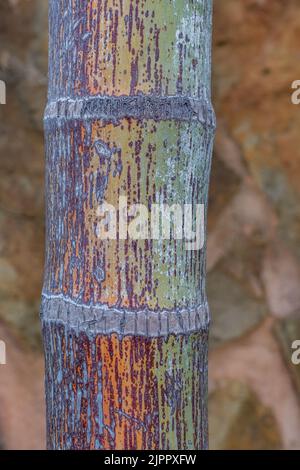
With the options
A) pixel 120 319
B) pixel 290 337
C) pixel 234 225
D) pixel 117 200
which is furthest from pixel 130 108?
pixel 290 337

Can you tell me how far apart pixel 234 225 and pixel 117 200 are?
2.29ft

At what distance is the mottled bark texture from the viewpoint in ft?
2.03

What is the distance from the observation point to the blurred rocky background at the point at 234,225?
1229mm

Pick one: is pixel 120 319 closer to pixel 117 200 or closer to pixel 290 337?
pixel 117 200

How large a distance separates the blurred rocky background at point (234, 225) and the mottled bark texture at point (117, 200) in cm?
61

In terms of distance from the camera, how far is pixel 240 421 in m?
1.28

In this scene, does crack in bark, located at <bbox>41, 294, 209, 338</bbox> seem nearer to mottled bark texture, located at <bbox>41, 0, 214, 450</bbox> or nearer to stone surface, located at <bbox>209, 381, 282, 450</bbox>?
mottled bark texture, located at <bbox>41, 0, 214, 450</bbox>

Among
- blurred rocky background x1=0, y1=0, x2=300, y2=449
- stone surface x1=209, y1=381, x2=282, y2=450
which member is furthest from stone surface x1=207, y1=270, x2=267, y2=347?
stone surface x1=209, y1=381, x2=282, y2=450

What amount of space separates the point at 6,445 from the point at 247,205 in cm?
74

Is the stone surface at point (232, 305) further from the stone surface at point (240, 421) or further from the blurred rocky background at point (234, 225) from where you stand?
the stone surface at point (240, 421)

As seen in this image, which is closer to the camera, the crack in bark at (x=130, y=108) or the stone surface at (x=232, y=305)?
the crack in bark at (x=130, y=108)

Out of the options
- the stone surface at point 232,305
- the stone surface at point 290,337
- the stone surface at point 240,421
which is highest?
the stone surface at point 232,305

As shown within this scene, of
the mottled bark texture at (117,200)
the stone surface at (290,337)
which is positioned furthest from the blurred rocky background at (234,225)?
the mottled bark texture at (117,200)
